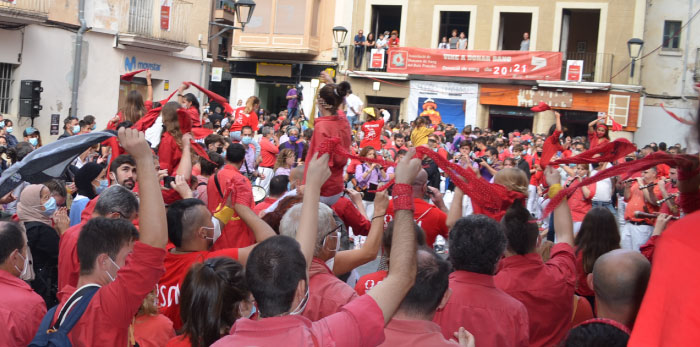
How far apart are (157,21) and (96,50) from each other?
2557 millimetres

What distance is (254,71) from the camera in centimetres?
3191

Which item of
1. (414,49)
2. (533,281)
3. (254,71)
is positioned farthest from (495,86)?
(533,281)

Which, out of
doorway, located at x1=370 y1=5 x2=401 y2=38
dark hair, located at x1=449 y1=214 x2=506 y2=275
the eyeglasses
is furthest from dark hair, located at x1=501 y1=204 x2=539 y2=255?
doorway, located at x1=370 y1=5 x2=401 y2=38

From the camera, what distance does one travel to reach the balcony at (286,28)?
30312 millimetres

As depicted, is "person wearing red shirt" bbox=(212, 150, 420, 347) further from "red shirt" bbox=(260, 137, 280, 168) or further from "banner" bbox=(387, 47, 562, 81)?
"banner" bbox=(387, 47, 562, 81)

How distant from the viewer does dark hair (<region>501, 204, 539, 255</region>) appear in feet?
12.9

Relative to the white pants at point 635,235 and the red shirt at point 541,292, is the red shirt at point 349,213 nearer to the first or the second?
the red shirt at point 541,292

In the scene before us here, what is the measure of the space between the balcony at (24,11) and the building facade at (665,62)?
68.5 feet

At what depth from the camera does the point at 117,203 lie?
4.43 m

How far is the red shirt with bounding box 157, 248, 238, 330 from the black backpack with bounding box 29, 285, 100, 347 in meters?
0.90

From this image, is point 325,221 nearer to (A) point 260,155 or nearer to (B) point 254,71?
(A) point 260,155

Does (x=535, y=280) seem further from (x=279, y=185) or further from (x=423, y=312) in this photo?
(x=279, y=185)

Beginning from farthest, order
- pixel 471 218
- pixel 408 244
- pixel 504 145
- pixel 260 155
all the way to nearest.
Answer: pixel 504 145, pixel 260 155, pixel 471 218, pixel 408 244

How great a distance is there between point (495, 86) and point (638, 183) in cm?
1942
